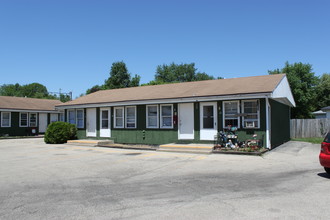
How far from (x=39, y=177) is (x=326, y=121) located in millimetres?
22638

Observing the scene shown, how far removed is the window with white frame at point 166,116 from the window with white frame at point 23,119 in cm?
1850

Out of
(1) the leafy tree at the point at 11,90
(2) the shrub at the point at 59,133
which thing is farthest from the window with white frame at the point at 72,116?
(1) the leafy tree at the point at 11,90

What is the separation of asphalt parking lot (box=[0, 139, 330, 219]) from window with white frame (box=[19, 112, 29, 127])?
19934 mm

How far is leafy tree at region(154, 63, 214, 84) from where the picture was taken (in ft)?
203

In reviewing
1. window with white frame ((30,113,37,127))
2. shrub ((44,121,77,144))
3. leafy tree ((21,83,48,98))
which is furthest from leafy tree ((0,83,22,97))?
shrub ((44,121,77,144))

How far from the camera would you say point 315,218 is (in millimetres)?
4340

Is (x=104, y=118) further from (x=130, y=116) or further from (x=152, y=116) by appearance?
(x=152, y=116)

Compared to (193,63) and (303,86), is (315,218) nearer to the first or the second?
(303,86)

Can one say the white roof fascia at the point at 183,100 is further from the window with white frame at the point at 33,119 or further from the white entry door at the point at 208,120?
the window with white frame at the point at 33,119

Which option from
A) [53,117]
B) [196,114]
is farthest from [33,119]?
[196,114]

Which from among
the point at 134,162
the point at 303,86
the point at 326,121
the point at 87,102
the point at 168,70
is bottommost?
the point at 134,162

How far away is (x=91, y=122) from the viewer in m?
19.5

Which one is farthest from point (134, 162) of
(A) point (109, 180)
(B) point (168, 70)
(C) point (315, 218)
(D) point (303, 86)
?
(B) point (168, 70)

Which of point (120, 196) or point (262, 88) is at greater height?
point (262, 88)
